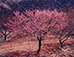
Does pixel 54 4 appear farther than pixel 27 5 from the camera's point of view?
Yes

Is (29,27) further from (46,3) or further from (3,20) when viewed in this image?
(46,3)

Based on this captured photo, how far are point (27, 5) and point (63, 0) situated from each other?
1035cm

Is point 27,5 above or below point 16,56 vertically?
above

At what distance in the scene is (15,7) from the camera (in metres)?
15.7

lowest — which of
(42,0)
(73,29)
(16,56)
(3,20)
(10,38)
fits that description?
(16,56)

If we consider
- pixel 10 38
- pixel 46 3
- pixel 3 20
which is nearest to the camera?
pixel 10 38

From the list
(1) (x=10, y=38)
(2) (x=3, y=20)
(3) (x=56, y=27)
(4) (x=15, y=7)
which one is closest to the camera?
(3) (x=56, y=27)

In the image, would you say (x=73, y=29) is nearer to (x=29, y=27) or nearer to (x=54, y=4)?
(x=29, y=27)

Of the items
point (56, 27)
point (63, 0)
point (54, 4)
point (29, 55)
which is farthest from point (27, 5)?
point (29, 55)

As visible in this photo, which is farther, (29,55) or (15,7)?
(15,7)

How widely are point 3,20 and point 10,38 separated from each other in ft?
12.2

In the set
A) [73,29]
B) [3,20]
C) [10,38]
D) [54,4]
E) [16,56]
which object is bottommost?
[16,56]

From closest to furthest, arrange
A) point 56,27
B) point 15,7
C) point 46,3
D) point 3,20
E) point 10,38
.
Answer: point 56,27
point 10,38
point 3,20
point 15,7
point 46,3

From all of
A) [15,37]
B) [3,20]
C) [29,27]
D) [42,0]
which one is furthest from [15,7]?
[29,27]
